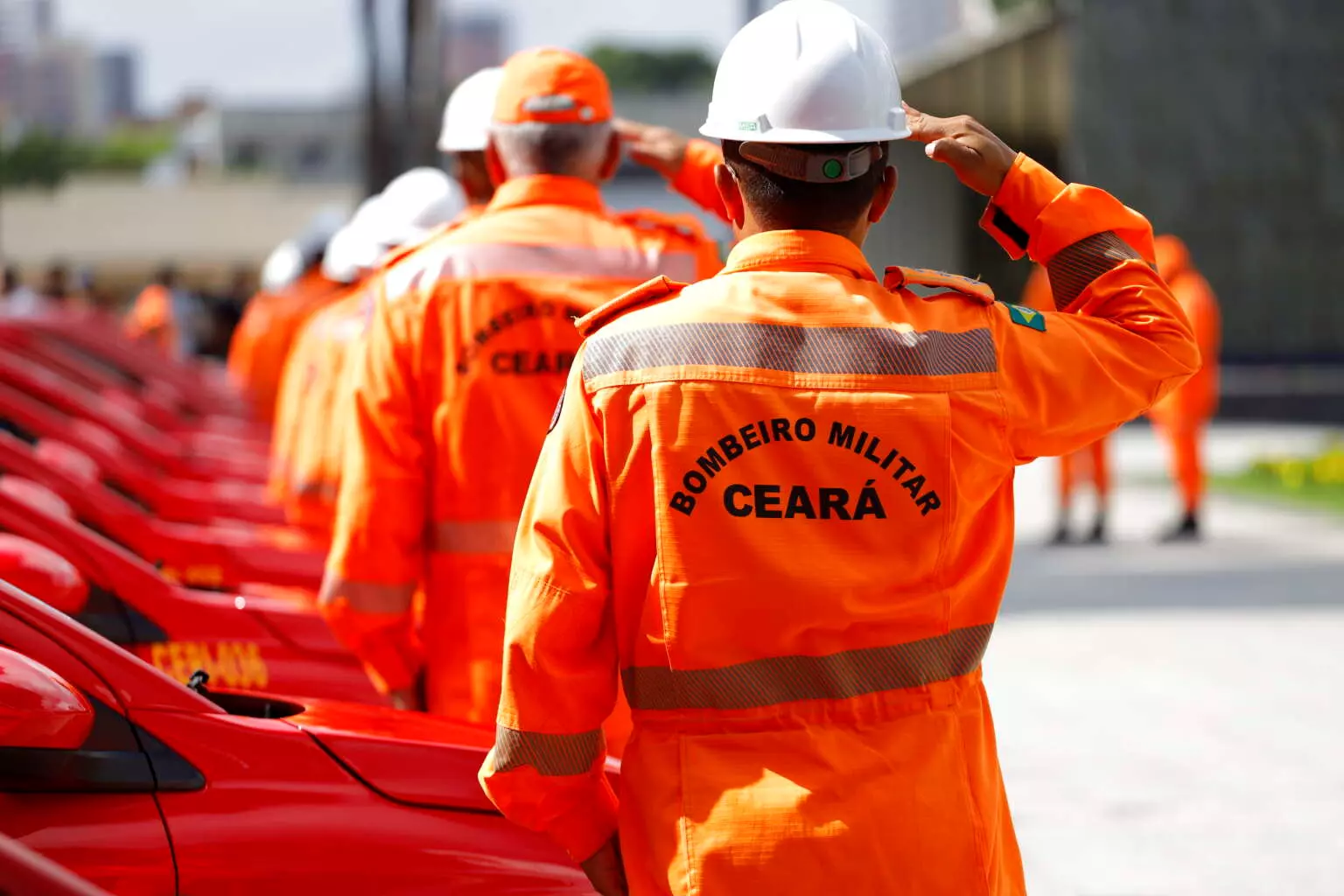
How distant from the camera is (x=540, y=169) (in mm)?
4117

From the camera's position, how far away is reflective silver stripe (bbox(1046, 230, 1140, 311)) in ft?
9.07

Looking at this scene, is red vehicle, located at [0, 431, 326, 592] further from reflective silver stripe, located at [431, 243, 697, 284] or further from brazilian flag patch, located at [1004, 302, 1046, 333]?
brazilian flag patch, located at [1004, 302, 1046, 333]

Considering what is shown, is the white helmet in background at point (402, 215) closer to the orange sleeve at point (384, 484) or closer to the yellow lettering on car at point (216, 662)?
the yellow lettering on car at point (216, 662)

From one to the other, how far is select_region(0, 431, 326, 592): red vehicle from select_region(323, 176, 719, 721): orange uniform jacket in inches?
84.3

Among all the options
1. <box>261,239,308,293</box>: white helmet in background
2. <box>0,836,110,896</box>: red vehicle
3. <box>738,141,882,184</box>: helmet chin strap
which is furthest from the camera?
<box>261,239,308,293</box>: white helmet in background

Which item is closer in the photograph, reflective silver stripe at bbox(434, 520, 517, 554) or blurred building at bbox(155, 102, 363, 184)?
reflective silver stripe at bbox(434, 520, 517, 554)

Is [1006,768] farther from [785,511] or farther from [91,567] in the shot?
[785,511]

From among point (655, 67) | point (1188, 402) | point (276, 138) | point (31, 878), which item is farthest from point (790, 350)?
point (655, 67)

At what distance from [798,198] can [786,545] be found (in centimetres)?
45

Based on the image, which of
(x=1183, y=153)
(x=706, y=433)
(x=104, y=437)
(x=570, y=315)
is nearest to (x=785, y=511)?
(x=706, y=433)

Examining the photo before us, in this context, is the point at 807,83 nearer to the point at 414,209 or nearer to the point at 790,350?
the point at 790,350

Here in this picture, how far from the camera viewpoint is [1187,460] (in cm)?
1275

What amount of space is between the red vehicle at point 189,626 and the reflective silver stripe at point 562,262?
1132 millimetres

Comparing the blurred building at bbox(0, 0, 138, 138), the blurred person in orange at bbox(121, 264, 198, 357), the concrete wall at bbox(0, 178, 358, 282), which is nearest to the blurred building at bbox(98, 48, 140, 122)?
the blurred building at bbox(0, 0, 138, 138)
